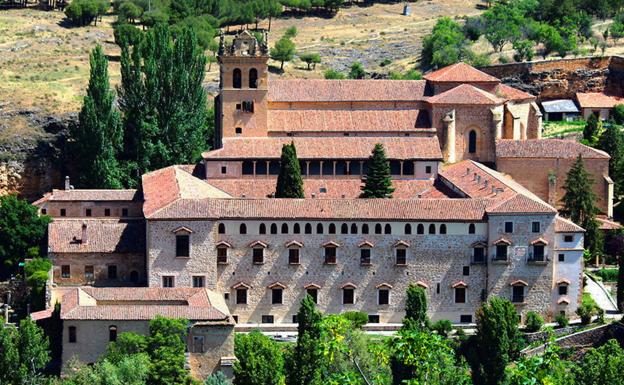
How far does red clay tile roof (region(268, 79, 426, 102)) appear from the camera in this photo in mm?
93938

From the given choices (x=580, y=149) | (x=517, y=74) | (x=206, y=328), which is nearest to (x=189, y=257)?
(x=206, y=328)

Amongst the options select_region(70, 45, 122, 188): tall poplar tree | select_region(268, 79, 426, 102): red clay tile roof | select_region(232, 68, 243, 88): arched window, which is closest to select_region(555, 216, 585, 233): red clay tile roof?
select_region(268, 79, 426, 102): red clay tile roof

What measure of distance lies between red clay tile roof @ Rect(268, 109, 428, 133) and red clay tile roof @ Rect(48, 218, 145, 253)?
45.2ft

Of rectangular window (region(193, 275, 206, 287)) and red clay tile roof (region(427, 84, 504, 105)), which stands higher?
red clay tile roof (region(427, 84, 504, 105))

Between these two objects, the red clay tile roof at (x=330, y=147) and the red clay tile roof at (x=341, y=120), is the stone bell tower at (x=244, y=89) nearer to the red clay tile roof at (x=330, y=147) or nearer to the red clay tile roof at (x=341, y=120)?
the red clay tile roof at (x=341, y=120)

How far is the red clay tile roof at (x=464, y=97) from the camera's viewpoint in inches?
3662

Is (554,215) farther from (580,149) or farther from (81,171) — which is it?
(81,171)

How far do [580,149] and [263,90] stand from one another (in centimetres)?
1814

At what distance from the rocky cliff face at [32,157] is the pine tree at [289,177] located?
20.6m

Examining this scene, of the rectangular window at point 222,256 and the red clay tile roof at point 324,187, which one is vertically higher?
the red clay tile roof at point 324,187

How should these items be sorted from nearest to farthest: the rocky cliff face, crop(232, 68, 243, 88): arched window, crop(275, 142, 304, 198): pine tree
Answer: crop(275, 142, 304, 198): pine tree
crop(232, 68, 243, 88): arched window
the rocky cliff face

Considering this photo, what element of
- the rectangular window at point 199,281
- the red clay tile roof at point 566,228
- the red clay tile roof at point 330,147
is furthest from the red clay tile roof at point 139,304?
the red clay tile roof at point 566,228

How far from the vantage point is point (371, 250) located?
258 ft

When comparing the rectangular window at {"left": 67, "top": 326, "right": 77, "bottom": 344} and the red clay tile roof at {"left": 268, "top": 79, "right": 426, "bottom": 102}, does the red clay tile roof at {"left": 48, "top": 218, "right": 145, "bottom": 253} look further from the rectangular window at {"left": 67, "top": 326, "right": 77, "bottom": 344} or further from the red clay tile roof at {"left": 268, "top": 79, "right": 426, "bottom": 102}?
the red clay tile roof at {"left": 268, "top": 79, "right": 426, "bottom": 102}
